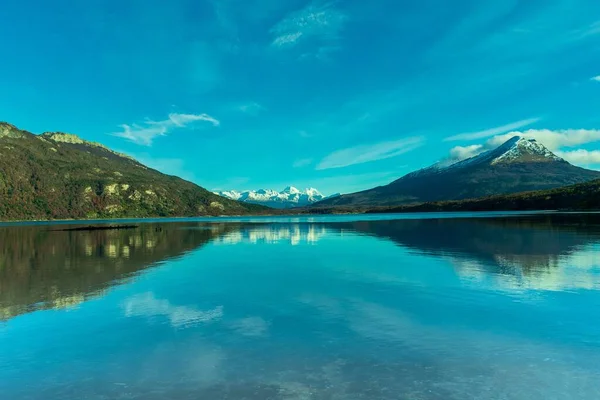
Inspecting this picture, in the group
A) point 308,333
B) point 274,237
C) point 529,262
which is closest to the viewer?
Answer: point 308,333

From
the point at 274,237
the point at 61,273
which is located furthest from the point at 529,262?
the point at 274,237


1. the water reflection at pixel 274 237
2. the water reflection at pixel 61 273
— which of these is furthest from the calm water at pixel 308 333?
the water reflection at pixel 274 237

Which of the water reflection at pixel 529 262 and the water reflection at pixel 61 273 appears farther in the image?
the water reflection at pixel 529 262

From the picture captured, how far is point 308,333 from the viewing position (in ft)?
60.1

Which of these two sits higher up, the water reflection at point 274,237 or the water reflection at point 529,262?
the water reflection at point 274,237

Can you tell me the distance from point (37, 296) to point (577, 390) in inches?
1269

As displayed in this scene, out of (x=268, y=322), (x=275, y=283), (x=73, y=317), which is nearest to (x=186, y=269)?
(x=275, y=283)

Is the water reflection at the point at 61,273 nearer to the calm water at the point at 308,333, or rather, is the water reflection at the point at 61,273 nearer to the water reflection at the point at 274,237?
the calm water at the point at 308,333

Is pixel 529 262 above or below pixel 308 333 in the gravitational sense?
above

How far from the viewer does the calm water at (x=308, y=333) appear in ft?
41.8

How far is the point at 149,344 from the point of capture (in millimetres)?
17266

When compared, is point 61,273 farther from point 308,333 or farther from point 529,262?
point 529,262

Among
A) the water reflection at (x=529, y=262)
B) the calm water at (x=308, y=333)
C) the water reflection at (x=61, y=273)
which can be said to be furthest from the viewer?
the water reflection at (x=529, y=262)

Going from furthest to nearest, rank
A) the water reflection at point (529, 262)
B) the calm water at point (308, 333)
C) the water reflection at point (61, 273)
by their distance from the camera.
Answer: the water reflection at point (529, 262) < the water reflection at point (61, 273) < the calm water at point (308, 333)
